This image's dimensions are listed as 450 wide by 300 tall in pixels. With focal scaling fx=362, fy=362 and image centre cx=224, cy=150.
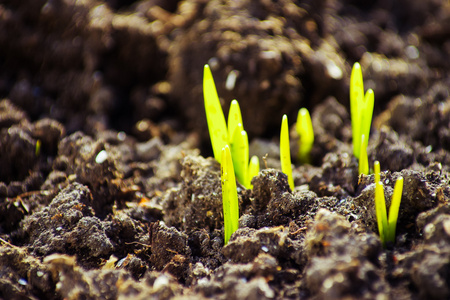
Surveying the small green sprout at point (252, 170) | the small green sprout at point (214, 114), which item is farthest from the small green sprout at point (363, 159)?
the small green sprout at point (214, 114)

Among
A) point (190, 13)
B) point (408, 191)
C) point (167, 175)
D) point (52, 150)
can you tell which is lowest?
point (167, 175)

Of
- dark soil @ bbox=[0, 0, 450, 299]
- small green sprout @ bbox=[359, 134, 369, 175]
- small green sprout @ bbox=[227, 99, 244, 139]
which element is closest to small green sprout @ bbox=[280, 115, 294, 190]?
dark soil @ bbox=[0, 0, 450, 299]

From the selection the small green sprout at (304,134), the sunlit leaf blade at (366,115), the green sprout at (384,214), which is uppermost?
the sunlit leaf blade at (366,115)

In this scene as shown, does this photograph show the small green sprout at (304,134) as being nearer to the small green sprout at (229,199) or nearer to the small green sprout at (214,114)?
the small green sprout at (214,114)

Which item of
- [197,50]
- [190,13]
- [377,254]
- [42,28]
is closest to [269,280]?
[377,254]

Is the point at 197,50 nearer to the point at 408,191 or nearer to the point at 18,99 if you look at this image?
the point at 18,99

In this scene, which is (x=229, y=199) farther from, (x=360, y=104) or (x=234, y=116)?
(x=360, y=104)

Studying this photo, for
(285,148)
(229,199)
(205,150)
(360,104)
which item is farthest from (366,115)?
(205,150)
